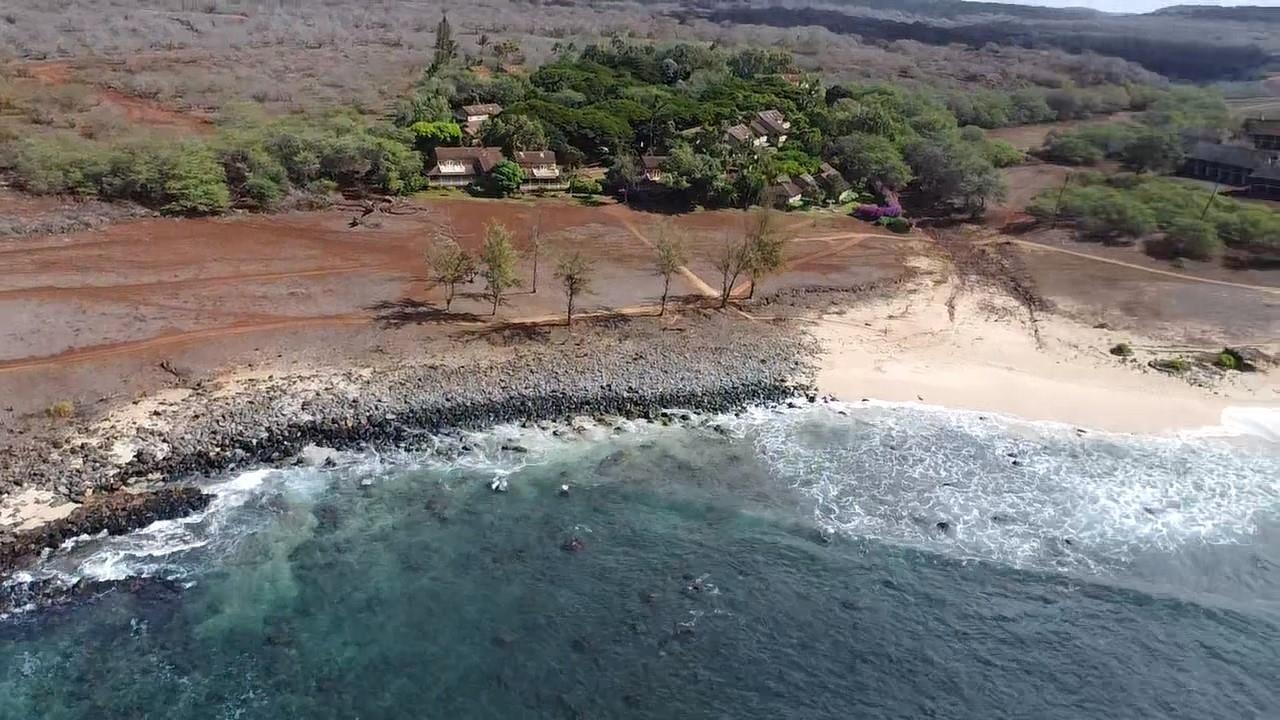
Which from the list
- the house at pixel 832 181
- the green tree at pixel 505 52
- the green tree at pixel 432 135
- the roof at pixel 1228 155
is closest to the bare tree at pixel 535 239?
the green tree at pixel 432 135

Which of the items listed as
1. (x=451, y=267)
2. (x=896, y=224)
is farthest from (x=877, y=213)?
(x=451, y=267)

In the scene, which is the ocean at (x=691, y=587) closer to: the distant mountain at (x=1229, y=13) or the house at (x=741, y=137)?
the house at (x=741, y=137)

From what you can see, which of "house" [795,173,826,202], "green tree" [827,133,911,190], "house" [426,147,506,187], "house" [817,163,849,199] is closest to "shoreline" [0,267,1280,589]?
"house" [795,173,826,202]

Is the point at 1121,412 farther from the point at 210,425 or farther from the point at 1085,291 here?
the point at 210,425

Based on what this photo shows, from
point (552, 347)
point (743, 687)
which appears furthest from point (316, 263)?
point (743, 687)

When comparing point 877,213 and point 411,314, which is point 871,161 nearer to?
point 877,213

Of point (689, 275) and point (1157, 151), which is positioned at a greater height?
point (1157, 151)

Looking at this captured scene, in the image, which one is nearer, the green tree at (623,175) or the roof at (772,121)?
the green tree at (623,175)

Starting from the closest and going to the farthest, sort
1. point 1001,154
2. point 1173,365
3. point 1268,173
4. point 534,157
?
1. point 1173,365
2. point 534,157
3. point 1268,173
4. point 1001,154
